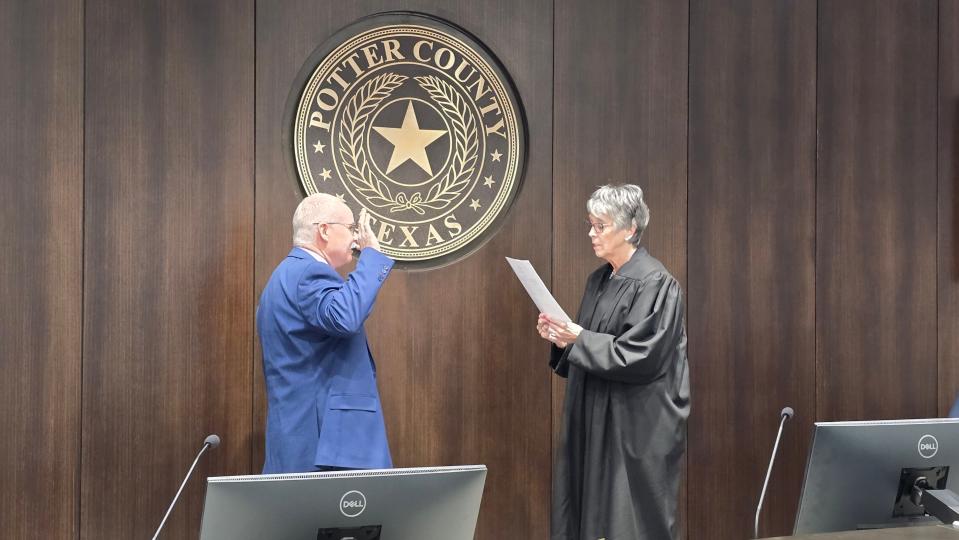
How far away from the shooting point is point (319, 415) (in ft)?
9.01

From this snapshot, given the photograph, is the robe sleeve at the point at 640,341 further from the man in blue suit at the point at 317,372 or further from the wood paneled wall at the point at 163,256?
the wood paneled wall at the point at 163,256

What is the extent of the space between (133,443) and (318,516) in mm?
2209

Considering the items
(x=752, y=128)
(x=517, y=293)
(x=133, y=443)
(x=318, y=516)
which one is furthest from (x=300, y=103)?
(x=318, y=516)

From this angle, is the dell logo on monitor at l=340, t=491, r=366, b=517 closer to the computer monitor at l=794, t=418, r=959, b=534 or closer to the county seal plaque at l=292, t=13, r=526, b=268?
the computer monitor at l=794, t=418, r=959, b=534

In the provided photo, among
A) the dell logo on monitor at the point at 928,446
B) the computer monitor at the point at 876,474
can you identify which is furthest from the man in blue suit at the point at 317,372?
the dell logo on monitor at the point at 928,446

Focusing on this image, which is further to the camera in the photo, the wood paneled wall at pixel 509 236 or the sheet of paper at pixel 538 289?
the wood paneled wall at pixel 509 236

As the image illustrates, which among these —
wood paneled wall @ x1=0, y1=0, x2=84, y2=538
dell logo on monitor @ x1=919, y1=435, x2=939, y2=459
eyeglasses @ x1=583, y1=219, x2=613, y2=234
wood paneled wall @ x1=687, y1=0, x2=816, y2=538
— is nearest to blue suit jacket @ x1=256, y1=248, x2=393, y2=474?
eyeglasses @ x1=583, y1=219, x2=613, y2=234

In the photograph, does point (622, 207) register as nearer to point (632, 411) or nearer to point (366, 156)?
point (632, 411)

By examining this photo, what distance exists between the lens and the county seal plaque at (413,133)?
11.6 ft

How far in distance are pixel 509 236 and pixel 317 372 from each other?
1.20 meters

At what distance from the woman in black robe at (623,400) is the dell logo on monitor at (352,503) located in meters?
1.53

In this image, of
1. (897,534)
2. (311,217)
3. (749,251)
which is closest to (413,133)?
(311,217)

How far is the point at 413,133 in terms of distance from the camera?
3635 millimetres

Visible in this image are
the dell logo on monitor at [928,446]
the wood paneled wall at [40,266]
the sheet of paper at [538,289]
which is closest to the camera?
the dell logo on monitor at [928,446]
